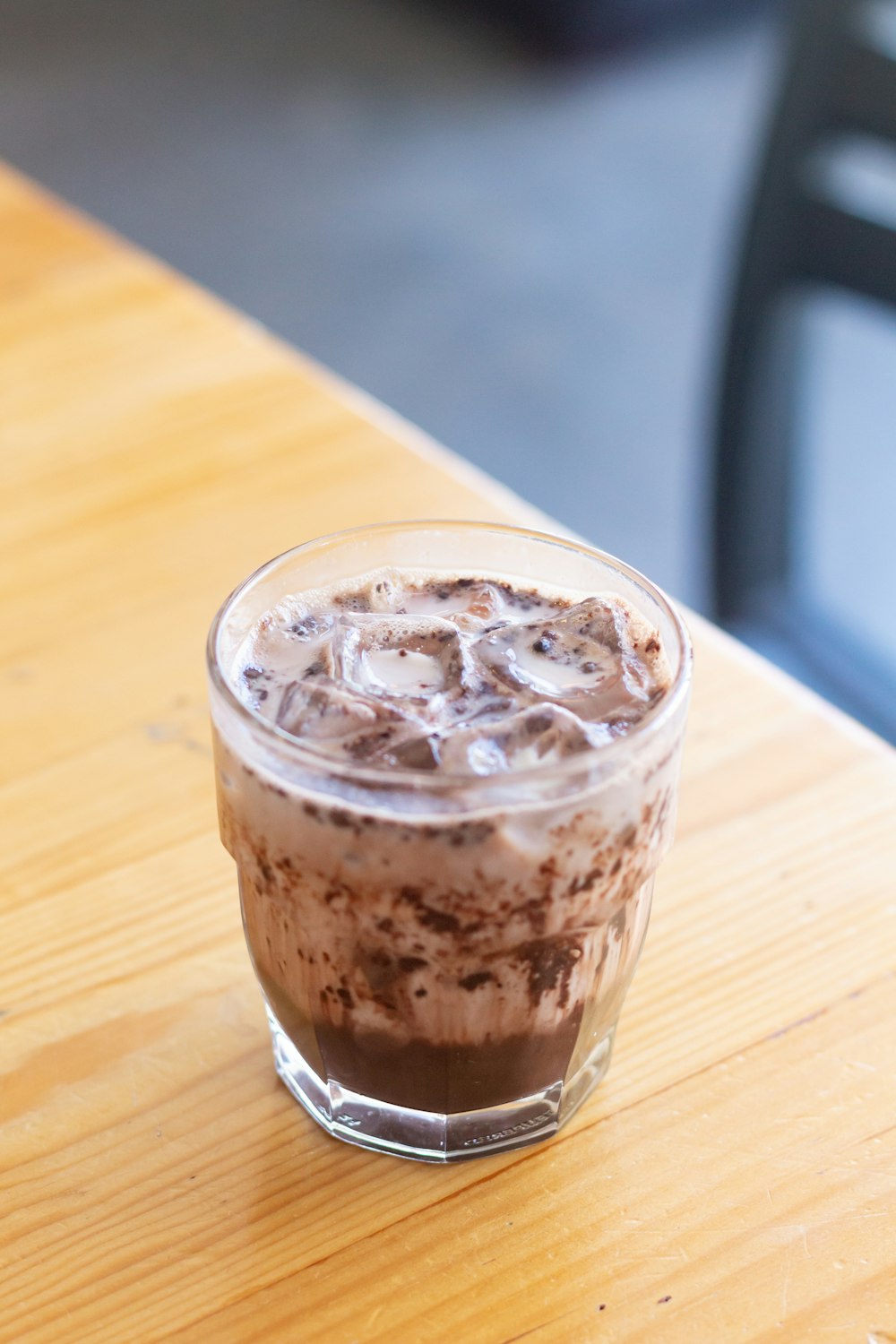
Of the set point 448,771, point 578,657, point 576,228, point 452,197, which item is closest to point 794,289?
point 578,657

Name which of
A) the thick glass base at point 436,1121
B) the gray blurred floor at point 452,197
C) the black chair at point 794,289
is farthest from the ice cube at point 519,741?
the gray blurred floor at point 452,197

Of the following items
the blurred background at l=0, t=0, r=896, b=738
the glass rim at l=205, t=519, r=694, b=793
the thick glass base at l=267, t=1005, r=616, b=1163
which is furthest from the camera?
the blurred background at l=0, t=0, r=896, b=738

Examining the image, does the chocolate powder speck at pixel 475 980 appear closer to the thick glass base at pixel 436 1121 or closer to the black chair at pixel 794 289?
the thick glass base at pixel 436 1121

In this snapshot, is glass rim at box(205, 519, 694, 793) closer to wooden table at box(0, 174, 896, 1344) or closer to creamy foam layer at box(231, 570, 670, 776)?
creamy foam layer at box(231, 570, 670, 776)

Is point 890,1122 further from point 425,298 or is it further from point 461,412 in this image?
point 425,298

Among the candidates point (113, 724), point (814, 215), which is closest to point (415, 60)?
point (814, 215)

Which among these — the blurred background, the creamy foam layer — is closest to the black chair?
the blurred background

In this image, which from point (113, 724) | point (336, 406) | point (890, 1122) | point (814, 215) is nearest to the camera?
point (890, 1122)
